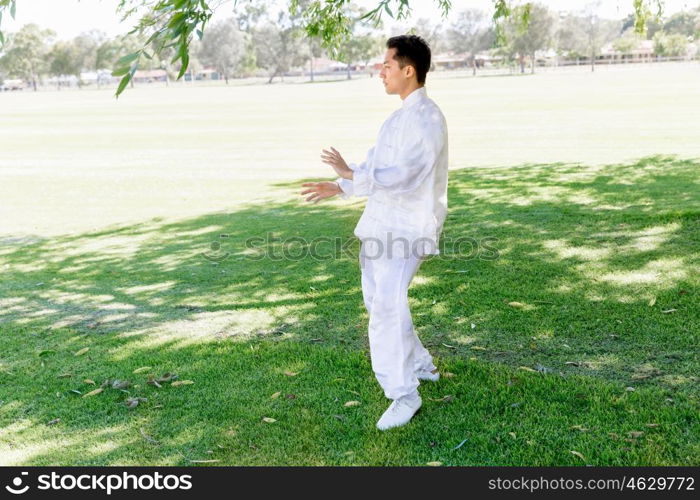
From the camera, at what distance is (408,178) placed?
4066 millimetres

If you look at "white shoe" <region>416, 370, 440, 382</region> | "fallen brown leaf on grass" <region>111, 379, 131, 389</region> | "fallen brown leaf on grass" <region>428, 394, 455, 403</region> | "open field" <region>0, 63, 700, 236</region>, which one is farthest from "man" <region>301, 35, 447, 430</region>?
"open field" <region>0, 63, 700, 236</region>

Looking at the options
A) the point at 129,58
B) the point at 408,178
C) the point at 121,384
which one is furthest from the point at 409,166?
the point at 121,384

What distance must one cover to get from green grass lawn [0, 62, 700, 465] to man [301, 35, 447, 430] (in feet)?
1.45

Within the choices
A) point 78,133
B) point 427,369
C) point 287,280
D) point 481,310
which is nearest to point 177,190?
point 287,280

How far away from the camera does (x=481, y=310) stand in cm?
675

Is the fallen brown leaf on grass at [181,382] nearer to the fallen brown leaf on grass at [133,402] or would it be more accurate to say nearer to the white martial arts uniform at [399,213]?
the fallen brown leaf on grass at [133,402]

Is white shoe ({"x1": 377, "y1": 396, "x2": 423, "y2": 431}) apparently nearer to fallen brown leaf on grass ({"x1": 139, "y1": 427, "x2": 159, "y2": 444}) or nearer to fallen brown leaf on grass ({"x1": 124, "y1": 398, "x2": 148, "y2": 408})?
fallen brown leaf on grass ({"x1": 139, "y1": 427, "x2": 159, "y2": 444})

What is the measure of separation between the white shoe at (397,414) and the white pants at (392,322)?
6 cm

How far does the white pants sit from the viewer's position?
430 cm

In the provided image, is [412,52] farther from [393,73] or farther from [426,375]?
[426,375]

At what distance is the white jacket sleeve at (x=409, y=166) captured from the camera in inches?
159

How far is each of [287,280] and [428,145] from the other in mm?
4365

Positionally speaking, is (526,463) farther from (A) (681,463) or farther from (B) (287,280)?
(B) (287,280)

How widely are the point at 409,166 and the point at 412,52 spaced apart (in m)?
0.68
